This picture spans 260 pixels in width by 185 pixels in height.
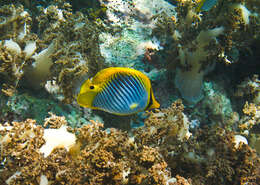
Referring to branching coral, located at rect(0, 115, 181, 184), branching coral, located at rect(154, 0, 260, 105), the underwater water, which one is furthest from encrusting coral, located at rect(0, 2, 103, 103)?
branching coral, located at rect(154, 0, 260, 105)

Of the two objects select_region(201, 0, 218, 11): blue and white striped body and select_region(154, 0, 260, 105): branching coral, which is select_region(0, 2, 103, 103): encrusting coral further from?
select_region(201, 0, 218, 11): blue and white striped body

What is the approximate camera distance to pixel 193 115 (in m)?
4.32

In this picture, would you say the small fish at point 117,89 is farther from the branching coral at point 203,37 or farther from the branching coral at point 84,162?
the branching coral at point 203,37

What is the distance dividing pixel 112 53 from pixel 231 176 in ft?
11.5

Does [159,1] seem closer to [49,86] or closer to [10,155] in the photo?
[49,86]

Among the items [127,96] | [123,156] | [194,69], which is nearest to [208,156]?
[123,156]

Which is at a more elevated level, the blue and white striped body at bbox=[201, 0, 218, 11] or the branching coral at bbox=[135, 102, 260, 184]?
the blue and white striped body at bbox=[201, 0, 218, 11]

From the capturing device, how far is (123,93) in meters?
1.89

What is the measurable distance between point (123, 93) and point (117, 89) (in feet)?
0.21

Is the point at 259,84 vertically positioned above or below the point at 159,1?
below

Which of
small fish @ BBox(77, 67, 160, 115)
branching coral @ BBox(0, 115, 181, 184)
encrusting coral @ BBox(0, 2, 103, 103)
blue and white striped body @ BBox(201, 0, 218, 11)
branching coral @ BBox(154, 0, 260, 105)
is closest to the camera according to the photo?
small fish @ BBox(77, 67, 160, 115)

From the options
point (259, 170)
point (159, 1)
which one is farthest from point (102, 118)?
point (159, 1)

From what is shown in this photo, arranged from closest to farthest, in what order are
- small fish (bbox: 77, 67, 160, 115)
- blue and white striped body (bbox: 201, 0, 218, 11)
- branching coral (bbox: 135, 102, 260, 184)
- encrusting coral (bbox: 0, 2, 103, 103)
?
small fish (bbox: 77, 67, 160, 115) < branching coral (bbox: 135, 102, 260, 184) < encrusting coral (bbox: 0, 2, 103, 103) < blue and white striped body (bbox: 201, 0, 218, 11)

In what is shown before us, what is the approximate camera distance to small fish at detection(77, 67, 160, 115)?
187 cm
